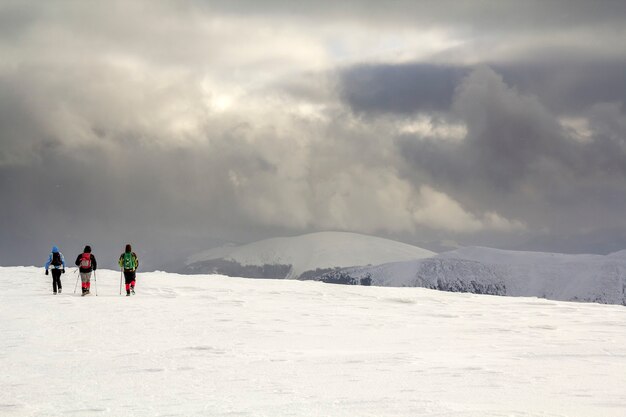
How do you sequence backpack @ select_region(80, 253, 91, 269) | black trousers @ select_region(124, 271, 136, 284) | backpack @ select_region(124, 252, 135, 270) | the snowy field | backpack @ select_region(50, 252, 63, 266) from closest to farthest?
the snowy field < backpack @ select_region(80, 253, 91, 269) < backpack @ select_region(50, 252, 63, 266) < backpack @ select_region(124, 252, 135, 270) < black trousers @ select_region(124, 271, 136, 284)

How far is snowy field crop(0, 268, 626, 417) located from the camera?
9789mm

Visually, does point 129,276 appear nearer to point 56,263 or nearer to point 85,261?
point 85,261

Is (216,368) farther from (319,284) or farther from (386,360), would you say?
(319,284)

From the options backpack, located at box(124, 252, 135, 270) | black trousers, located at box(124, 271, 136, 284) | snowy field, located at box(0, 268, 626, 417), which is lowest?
snowy field, located at box(0, 268, 626, 417)

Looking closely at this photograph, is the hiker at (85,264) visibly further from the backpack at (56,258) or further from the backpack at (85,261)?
the backpack at (56,258)

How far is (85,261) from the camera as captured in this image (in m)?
30.8

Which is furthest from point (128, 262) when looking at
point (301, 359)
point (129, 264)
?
point (301, 359)

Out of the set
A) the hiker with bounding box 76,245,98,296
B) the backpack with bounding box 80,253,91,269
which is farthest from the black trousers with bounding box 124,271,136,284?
the backpack with bounding box 80,253,91,269

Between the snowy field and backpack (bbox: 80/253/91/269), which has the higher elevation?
backpack (bbox: 80/253/91/269)

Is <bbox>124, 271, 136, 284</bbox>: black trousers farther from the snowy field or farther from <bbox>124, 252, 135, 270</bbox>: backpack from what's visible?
the snowy field

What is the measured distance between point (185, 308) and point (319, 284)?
16307 millimetres

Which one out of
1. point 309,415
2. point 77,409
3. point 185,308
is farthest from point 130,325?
point 309,415

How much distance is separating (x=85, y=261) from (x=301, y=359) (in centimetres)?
1910

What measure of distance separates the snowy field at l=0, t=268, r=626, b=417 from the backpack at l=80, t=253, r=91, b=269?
1896 mm
